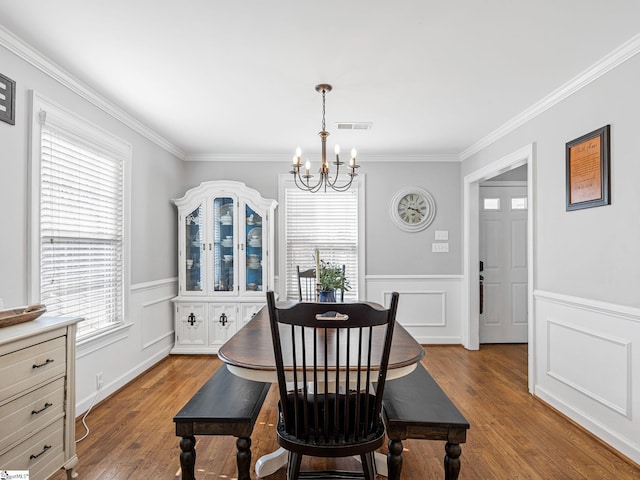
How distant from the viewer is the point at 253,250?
4.83 m

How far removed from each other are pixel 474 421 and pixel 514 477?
73 centimetres

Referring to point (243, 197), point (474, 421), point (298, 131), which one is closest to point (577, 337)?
point (474, 421)

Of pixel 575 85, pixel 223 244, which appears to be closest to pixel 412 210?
pixel 223 244

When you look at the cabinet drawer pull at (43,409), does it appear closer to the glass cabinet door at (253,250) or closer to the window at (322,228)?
the glass cabinet door at (253,250)

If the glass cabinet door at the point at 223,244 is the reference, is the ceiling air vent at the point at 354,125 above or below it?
above

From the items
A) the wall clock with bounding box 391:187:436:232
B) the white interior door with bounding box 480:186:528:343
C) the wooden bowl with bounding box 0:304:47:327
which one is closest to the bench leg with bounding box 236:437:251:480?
the wooden bowl with bounding box 0:304:47:327

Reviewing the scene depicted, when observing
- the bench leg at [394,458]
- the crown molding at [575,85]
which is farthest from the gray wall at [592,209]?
the bench leg at [394,458]

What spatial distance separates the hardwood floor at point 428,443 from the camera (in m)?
2.26

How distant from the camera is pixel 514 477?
2211 millimetres

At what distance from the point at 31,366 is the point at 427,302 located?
430 cm

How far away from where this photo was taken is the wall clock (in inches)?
206

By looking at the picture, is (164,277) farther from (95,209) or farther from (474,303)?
(474,303)

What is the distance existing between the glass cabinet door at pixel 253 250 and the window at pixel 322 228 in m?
0.49

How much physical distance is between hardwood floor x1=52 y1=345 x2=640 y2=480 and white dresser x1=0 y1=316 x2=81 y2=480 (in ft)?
1.01
